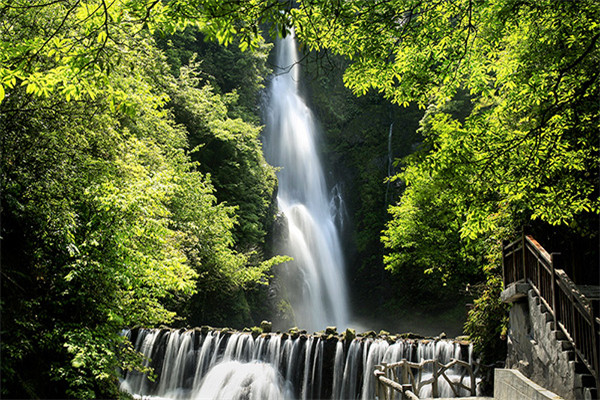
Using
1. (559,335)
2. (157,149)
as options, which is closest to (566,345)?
(559,335)

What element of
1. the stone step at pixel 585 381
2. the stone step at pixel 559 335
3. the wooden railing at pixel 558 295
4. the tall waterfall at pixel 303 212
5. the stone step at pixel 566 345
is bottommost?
the stone step at pixel 585 381

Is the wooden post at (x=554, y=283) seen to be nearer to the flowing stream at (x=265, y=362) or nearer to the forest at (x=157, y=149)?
the forest at (x=157, y=149)

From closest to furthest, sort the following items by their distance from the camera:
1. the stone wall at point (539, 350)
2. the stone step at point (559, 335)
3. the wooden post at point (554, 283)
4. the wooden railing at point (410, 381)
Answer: the stone wall at point (539, 350), the stone step at point (559, 335), the wooden post at point (554, 283), the wooden railing at point (410, 381)

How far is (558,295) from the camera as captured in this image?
7117mm

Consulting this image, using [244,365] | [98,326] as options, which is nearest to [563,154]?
[98,326]

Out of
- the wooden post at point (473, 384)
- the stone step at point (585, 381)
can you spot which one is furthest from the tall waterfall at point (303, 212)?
the stone step at point (585, 381)

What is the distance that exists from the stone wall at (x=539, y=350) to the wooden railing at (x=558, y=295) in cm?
18

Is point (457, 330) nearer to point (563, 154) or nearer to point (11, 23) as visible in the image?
point (563, 154)

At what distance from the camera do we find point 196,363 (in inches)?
536

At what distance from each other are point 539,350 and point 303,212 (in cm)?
2218

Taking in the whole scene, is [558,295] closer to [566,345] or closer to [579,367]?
[566,345]

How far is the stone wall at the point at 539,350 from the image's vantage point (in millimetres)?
6402

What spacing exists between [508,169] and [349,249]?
2574cm

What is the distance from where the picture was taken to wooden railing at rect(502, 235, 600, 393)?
5.97 meters
